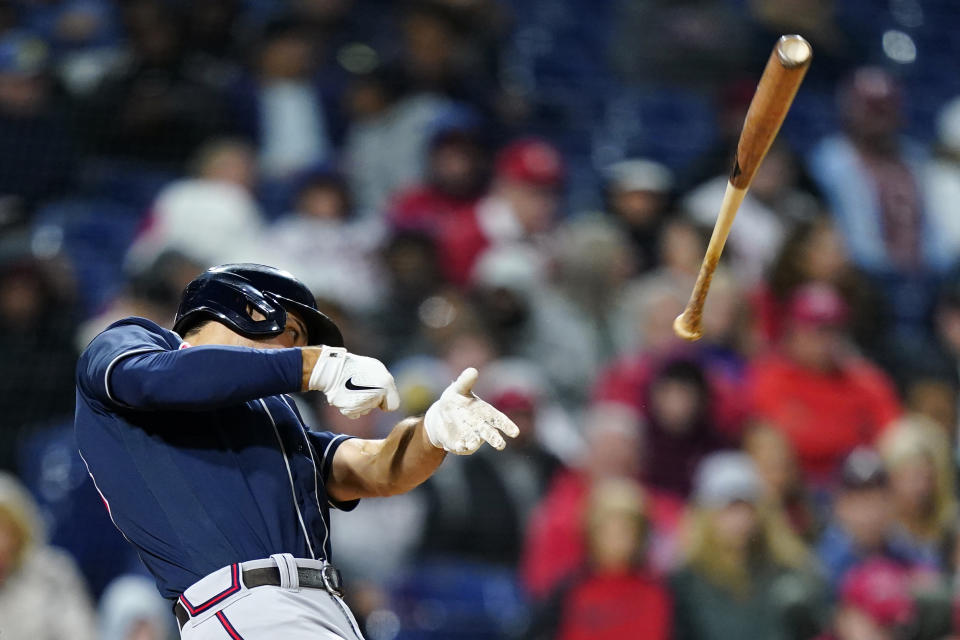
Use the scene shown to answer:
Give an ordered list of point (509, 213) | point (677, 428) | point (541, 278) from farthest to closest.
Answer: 1. point (509, 213)
2. point (541, 278)
3. point (677, 428)

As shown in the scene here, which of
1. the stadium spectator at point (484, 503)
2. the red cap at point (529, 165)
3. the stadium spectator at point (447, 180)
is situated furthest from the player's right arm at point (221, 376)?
the red cap at point (529, 165)

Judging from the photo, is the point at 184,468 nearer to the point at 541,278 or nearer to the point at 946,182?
the point at 541,278

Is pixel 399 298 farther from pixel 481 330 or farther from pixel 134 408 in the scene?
pixel 134 408

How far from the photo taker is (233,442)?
2545mm

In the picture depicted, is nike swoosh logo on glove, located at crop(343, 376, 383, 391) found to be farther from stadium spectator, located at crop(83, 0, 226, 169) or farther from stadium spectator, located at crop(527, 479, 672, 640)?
stadium spectator, located at crop(83, 0, 226, 169)

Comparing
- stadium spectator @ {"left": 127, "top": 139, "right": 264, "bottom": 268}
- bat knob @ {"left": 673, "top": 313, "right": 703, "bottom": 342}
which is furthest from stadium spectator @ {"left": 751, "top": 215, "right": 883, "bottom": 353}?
bat knob @ {"left": 673, "top": 313, "right": 703, "bottom": 342}

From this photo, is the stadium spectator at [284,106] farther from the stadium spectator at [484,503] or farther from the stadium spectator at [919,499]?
the stadium spectator at [919,499]

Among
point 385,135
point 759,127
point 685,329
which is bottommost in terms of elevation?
point 385,135

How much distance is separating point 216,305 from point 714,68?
5.44m

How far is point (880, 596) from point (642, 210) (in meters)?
2.11

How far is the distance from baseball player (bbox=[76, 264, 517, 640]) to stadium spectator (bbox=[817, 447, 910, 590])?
3270 mm

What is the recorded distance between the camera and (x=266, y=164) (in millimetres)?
6625

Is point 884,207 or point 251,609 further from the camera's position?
point 884,207

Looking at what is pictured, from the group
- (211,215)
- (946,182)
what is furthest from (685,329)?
(946,182)
